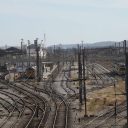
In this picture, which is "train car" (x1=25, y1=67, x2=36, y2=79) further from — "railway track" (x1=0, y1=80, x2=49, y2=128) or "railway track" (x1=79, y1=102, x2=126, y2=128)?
"railway track" (x1=79, y1=102, x2=126, y2=128)

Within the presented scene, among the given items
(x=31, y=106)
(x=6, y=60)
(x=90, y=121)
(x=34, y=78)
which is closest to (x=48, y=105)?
(x=31, y=106)

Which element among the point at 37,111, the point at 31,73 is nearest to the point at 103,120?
the point at 37,111

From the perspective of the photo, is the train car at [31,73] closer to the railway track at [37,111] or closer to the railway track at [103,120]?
the railway track at [37,111]

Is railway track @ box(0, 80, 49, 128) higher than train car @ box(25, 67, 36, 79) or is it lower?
lower

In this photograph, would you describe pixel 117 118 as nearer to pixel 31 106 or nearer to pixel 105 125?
pixel 105 125

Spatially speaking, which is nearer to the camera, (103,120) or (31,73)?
(103,120)

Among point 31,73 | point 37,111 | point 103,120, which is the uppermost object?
point 31,73

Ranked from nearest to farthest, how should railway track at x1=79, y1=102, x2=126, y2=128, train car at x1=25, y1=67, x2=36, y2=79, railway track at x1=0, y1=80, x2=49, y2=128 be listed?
railway track at x1=79, y1=102, x2=126, y2=128 → railway track at x1=0, y1=80, x2=49, y2=128 → train car at x1=25, y1=67, x2=36, y2=79

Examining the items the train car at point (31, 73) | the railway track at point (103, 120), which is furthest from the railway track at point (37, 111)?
the train car at point (31, 73)

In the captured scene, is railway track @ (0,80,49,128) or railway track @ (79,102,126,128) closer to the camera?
railway track @ (79,102,126,128)

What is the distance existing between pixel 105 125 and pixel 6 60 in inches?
3167

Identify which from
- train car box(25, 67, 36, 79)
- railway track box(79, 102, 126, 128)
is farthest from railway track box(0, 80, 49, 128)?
train car box(25, 67, 36, 79)

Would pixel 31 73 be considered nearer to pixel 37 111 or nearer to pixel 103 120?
pixel 37 111

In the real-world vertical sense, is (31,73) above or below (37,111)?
above
